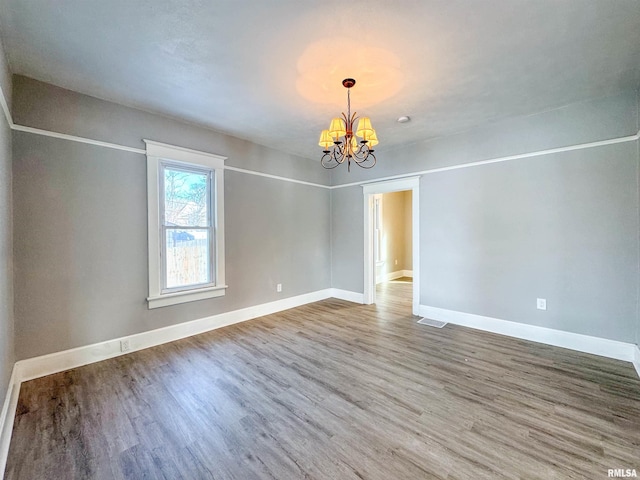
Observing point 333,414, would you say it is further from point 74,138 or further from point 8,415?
point 74,138

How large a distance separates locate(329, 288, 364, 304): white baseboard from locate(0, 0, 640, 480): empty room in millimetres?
866

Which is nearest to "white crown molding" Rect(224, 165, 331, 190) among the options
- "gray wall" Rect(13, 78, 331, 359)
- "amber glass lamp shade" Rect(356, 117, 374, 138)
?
"gray wall" Rect(13, 78, 331, 359)

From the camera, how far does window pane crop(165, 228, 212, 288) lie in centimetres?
345

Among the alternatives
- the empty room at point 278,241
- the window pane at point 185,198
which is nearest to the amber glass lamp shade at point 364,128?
the empty room at point 278,241

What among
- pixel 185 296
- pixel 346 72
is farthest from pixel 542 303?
pixel 185 296

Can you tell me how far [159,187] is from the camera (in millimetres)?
3301

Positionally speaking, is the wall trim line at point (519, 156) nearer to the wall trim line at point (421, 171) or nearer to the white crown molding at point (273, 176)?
the wall trim line at point (421, 171)

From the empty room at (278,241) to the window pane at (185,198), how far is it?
Result: 0.09 feet

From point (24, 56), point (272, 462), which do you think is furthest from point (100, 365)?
point (24, 56)

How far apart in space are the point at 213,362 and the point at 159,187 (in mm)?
2203

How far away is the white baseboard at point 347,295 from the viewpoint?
525 cm

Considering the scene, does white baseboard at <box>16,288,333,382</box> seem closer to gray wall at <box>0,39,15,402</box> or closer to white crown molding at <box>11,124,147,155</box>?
gray wall at <box>0,39,15,402</box>

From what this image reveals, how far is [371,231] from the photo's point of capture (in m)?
5.12

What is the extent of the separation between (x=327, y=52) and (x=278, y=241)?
309 cm
